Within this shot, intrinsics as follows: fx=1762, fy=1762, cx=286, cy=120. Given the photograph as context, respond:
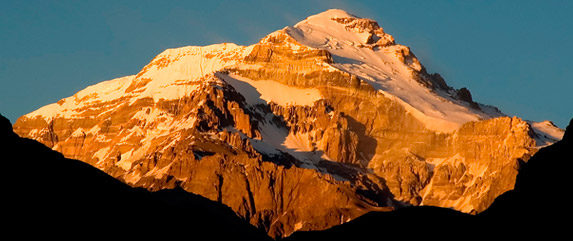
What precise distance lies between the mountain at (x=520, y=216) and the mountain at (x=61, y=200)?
913 inches

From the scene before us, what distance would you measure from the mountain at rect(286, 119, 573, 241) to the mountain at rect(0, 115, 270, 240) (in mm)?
23197

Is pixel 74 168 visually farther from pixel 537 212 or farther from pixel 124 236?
pixel 537 212

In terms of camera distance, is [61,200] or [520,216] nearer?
[520,216]

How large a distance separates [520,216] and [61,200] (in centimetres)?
4234

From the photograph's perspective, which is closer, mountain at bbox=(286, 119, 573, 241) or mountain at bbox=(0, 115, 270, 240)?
mountain at bbox=(286, 119, 573, 241)

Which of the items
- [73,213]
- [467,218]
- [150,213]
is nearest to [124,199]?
[150,213]

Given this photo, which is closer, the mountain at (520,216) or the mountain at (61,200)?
the mountain at (520,216)

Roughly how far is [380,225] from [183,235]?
20817 mm

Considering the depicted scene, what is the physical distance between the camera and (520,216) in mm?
154500

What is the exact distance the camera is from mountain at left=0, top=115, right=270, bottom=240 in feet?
510

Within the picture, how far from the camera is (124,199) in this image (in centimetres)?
17950

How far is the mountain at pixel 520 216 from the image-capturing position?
14925cm

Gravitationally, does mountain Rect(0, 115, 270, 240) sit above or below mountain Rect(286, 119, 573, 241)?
below

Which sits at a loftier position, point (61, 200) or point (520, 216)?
point (520, 216)
